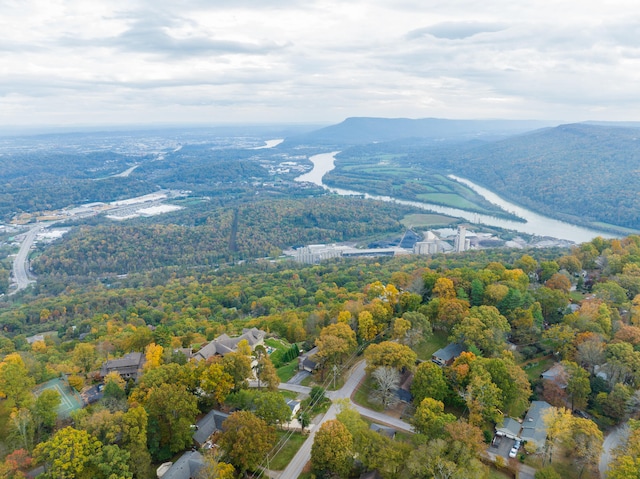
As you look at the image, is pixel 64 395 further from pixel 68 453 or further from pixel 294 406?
pixel 294 406

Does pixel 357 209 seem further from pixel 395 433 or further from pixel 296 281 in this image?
pixel 395 433

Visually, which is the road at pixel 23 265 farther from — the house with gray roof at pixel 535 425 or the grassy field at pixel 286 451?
the house with gray roof at pixel 535 425

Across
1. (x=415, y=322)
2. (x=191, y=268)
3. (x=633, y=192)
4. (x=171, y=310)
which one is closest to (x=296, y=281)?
(x=171, y=310)

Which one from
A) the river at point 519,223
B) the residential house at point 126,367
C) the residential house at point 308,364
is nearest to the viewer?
the residential house at point 126,367

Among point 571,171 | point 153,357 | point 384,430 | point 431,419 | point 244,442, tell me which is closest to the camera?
point 244,442

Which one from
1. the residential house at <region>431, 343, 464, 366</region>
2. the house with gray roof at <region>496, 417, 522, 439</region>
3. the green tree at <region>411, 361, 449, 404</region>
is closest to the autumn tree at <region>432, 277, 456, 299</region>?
the residential house at <region>431, 343, 464, 366</region>

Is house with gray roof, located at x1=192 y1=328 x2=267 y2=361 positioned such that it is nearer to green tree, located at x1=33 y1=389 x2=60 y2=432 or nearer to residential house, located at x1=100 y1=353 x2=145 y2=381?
residential house, located at x1=100 y1=353 x2=145 y2=381

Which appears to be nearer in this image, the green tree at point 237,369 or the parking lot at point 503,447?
the parking lot at point 503,447

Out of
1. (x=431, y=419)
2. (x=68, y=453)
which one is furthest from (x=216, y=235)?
(x=431, y=419)

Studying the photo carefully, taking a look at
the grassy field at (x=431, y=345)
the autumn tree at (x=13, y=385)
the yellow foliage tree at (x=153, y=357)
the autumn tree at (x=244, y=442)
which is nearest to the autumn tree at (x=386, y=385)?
the grassy field at (x=431, y=345)
